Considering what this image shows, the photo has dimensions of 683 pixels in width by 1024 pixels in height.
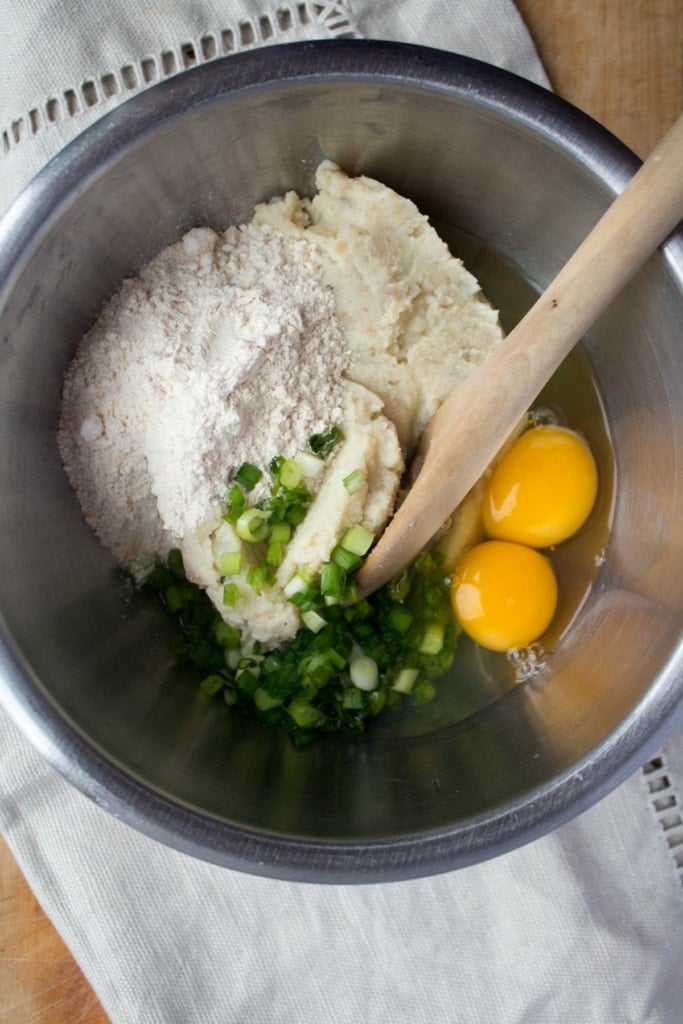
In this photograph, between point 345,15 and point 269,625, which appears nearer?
point 269,625

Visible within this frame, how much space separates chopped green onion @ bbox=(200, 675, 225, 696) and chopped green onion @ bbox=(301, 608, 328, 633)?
9.6 inches

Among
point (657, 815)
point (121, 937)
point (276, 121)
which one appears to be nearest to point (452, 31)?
point (276, 121)

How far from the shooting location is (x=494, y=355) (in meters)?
1.70

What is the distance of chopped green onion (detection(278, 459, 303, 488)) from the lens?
1790 millimetres

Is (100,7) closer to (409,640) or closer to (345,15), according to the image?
(345,15)

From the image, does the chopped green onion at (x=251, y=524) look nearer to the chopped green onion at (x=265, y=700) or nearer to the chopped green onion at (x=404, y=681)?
the chopped green onion at (x=265, y=700)

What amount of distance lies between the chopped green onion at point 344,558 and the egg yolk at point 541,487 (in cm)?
42

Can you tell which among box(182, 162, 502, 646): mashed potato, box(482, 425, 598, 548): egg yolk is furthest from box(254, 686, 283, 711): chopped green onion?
box(482, 425, 598, 548): egg yolk

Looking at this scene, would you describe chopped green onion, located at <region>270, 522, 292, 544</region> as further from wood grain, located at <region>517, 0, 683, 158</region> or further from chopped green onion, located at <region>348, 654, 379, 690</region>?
wood grain, located at <region>517, 0, 683, 158</region>

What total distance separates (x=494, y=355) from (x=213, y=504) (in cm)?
63

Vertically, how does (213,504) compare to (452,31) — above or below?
below

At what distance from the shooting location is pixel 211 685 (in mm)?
1958

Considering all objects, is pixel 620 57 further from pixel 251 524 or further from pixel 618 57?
pixel 251 524

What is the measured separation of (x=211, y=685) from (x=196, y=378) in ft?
2.26
